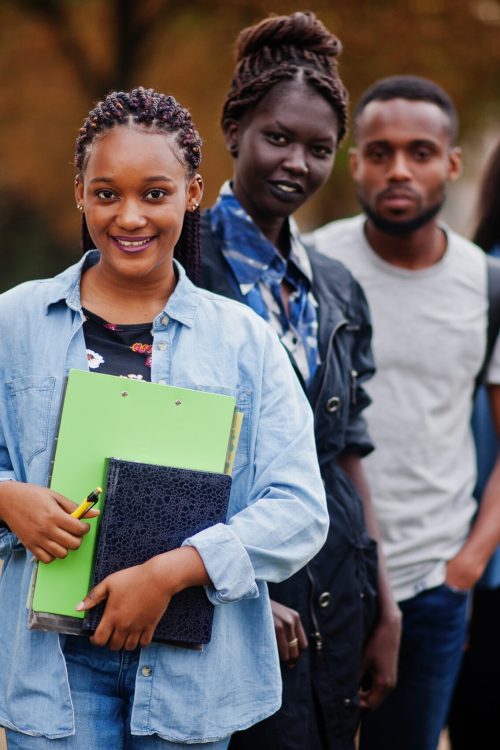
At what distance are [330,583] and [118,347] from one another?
911 millimetres

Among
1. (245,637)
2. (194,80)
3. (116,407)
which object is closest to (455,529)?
(245,637)

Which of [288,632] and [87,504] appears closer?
[87,504]

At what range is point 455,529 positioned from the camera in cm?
342

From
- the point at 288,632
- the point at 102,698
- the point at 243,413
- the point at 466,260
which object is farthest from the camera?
the point at 466,260

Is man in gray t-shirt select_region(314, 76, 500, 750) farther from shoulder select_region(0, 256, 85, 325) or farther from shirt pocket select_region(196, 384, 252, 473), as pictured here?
shoulder select_region(0, 256, 85, 325)

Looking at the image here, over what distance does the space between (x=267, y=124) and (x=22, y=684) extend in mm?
1466

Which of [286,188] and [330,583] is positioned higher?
[286,188]

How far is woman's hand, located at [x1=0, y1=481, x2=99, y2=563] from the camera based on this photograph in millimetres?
2004

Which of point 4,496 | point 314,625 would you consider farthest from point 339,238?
point 4,496

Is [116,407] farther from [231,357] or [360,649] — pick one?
[360,649]

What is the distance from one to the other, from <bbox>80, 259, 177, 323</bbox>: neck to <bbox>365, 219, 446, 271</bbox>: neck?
135 centimetres

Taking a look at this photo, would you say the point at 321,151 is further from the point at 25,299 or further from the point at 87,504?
the point at 87,504

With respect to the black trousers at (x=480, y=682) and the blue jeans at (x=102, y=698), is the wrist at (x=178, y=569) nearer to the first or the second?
the blue jeans at (x=102, y=698)

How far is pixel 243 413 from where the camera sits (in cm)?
223
